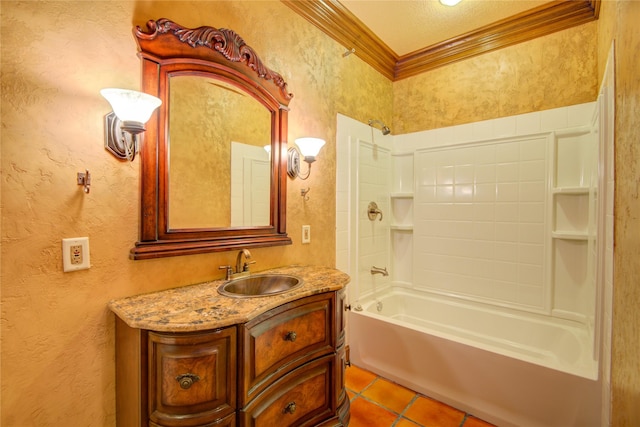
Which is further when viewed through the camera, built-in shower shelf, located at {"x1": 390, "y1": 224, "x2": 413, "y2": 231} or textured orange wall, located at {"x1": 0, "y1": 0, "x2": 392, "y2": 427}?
built-in shower shelf, located at {"x1": 390, "y1": 224, "x2": 413, "y2": 231}

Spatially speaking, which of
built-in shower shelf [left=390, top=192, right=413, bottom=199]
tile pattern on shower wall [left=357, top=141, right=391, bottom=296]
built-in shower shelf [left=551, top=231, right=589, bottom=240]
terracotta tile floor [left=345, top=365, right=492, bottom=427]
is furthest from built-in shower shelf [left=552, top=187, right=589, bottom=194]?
terracotta tile floor [left=345, top=365, right=492, bottom=427]

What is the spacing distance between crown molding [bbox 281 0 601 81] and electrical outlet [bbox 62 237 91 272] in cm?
181

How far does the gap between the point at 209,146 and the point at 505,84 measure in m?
2.36

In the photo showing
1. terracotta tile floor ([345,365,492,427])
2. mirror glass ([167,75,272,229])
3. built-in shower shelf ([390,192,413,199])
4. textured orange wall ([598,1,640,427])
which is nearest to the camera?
textured orange wall ([598,1,640,427])

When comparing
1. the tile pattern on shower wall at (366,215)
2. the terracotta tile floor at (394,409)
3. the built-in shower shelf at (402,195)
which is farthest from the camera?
the built-in shower shelf at (402,195)

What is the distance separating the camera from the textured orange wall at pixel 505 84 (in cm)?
214

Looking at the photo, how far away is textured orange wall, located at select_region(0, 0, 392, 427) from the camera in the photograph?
1.01 meters

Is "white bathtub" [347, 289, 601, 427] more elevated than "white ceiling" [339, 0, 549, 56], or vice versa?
"white ceiling" [339, 0, 549, 56]

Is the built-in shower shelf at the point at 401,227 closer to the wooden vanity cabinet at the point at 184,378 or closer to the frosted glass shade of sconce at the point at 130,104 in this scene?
the wooden vanity cabinet at the point at 184,378

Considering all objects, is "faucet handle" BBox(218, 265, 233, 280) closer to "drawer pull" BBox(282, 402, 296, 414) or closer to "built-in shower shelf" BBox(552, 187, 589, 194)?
"drawer pull" BBox(282, 402, 296, 414)

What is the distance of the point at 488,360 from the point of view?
1.75 m

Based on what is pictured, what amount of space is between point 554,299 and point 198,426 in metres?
2.47

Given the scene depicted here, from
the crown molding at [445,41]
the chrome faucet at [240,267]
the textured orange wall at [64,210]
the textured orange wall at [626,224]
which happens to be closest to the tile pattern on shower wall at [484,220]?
the crown molding at [445,41]

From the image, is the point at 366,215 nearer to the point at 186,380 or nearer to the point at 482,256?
the point at 482,256
